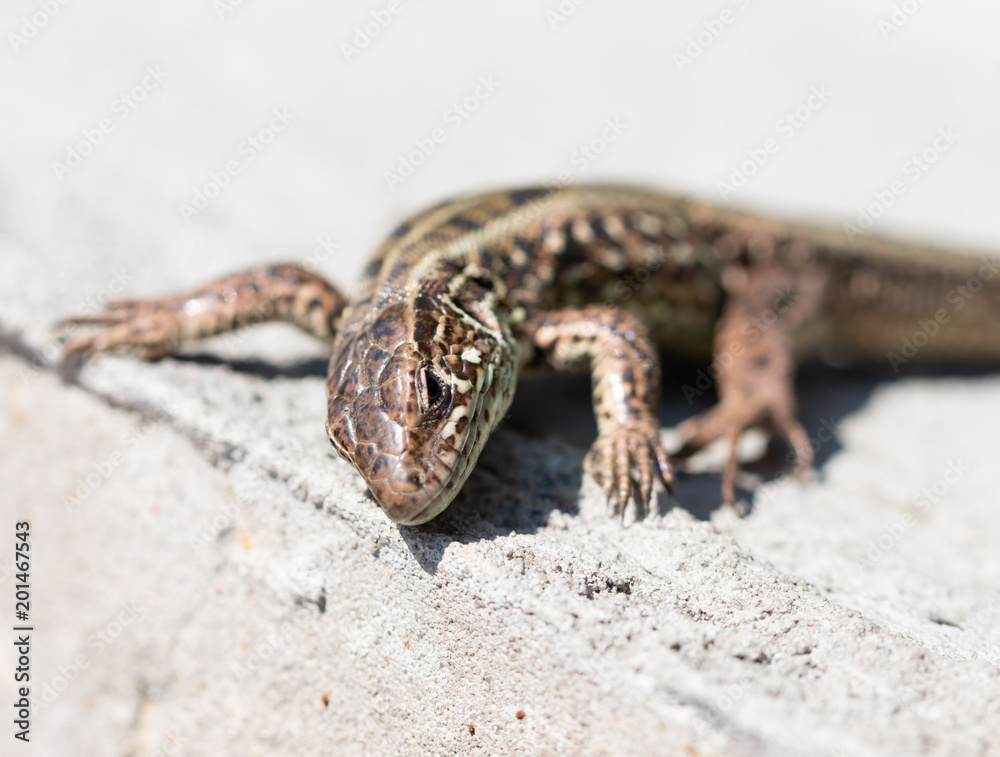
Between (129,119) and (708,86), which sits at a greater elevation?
(708,86)

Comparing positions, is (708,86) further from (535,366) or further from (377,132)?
(535,366)

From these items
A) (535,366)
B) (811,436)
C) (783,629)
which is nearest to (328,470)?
(535,366)

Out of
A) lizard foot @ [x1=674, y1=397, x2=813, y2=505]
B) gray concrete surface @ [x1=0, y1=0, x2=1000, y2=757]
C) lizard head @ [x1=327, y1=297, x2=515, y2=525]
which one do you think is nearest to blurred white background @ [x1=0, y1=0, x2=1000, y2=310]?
gray concrete surface @ [x1=0, y1=0, x2=1000, y2=757]

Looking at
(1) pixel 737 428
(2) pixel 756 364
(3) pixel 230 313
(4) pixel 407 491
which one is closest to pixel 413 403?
(4) pixel 407 491

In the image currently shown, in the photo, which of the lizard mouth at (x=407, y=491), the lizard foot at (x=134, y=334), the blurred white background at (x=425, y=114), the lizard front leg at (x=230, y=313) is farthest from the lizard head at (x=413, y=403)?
the blurred white background at (x=425, y=114)

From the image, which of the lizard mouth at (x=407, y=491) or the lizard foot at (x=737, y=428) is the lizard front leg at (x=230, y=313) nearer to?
the lizard mouth at (x=407, y=491)

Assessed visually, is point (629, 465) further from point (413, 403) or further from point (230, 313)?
point (230, 313)
